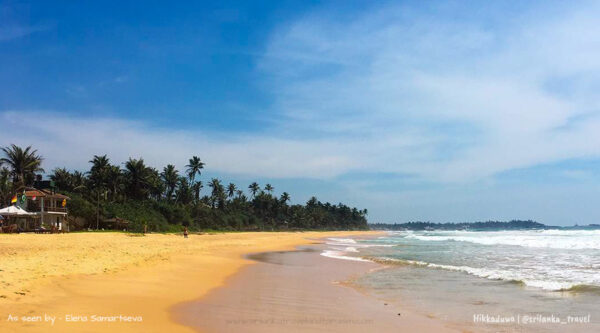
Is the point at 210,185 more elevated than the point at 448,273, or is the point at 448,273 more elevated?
the point at 210,185

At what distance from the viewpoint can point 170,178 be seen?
3438 inches

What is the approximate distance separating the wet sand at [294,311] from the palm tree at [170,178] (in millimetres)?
76831

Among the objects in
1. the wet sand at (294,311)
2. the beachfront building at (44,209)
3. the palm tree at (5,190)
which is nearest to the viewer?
the wet sand at (294,311)

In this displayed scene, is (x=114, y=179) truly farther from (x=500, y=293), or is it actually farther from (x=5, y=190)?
(x=500, y=293)

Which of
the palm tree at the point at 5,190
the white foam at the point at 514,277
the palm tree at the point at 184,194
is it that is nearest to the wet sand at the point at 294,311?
the white foam at the point at 514,277

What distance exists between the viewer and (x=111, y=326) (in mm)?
6969


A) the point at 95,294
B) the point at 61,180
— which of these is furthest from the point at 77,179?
the point at 95,294

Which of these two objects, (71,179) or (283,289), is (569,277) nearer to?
(283,289)

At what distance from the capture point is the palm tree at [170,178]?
87125 mm

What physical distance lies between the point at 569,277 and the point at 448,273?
178 inches

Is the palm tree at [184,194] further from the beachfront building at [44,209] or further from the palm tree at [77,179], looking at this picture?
the beachfront building at [44,209]

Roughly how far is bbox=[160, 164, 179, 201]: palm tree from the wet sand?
7683 cm

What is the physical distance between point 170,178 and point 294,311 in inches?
3237

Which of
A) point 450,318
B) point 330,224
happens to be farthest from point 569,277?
point 330,224
